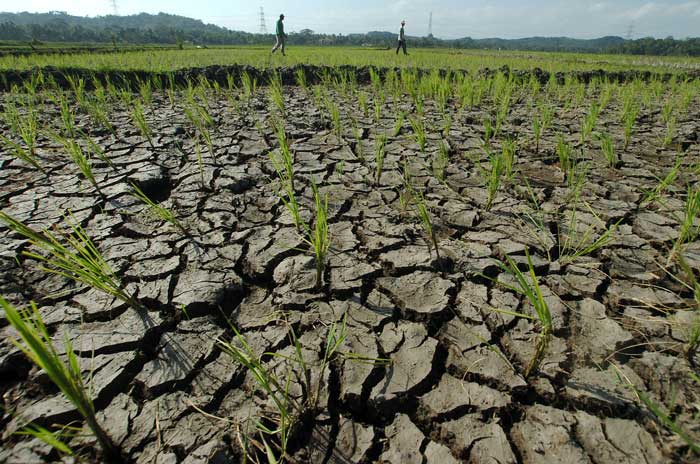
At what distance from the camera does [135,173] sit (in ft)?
8.00

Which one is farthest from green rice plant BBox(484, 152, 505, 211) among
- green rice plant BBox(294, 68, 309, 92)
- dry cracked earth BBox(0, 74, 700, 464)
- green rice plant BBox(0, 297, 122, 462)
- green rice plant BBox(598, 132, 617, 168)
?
green rice plant BBox(294, 68, 309, 92)

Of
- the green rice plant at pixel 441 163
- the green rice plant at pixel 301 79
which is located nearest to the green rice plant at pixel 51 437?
the green rice plant at pixel 441 163

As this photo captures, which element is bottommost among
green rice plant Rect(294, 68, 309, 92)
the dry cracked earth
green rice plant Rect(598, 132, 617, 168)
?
the dry cracked earth

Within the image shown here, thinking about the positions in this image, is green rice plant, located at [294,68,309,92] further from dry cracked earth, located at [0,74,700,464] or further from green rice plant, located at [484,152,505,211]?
green rice plant, located at [484,152,505,211]

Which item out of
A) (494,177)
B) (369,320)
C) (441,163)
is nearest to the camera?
(369,320)

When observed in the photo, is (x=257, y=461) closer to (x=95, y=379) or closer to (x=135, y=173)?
(x=95, y=379)

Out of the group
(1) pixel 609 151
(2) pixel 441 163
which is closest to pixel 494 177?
(2) pixel 441 163

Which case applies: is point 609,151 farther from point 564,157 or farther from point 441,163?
point 441,163

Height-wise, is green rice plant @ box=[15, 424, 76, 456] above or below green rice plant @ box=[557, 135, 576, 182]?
below

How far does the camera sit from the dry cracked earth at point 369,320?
0.96 metres

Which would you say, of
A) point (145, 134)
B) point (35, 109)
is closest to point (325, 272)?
point (145, 134)

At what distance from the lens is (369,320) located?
4.38 ft

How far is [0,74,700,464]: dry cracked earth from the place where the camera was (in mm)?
957

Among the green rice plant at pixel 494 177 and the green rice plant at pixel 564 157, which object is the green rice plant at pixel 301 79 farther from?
the green rice plant at pixel 494 177
